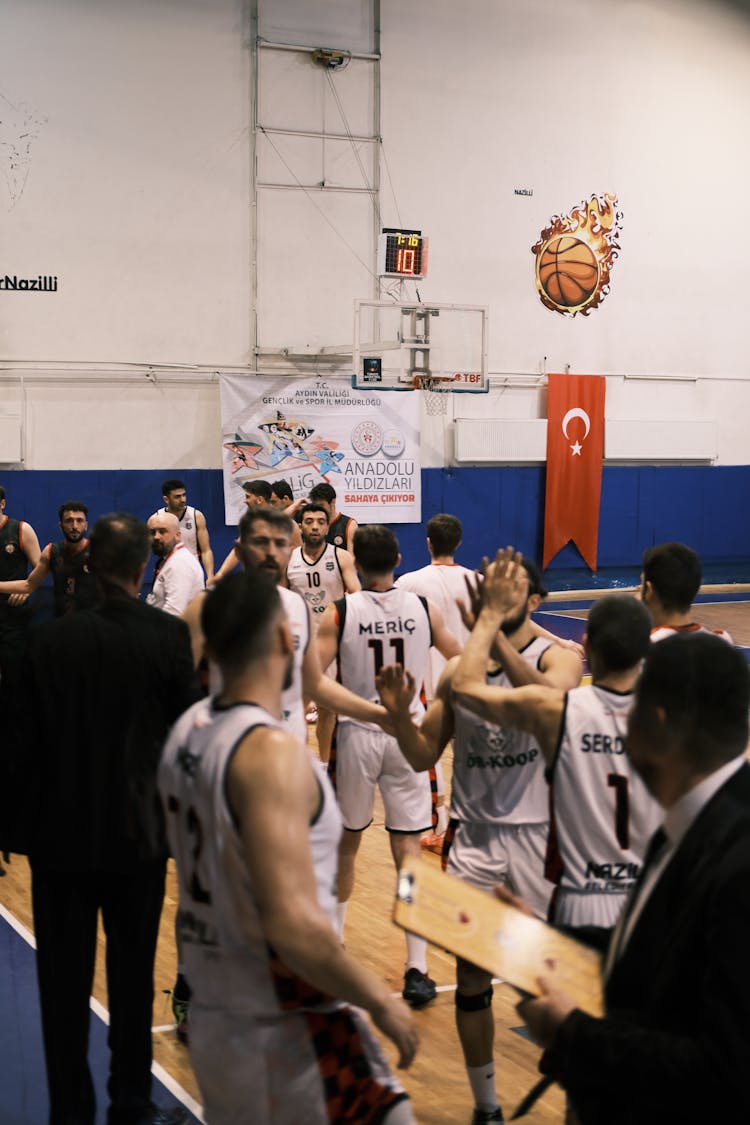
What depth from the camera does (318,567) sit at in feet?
32.9

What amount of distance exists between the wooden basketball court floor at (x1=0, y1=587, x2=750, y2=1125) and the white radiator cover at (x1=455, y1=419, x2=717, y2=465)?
Answer: 12110 millimetres

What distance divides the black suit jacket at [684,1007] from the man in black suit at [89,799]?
205 centimetres

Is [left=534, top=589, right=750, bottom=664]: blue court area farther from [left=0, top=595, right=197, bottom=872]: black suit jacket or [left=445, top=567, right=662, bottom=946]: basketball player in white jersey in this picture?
[left=0, top=595, right=197, bottom=872]: black suit jacket

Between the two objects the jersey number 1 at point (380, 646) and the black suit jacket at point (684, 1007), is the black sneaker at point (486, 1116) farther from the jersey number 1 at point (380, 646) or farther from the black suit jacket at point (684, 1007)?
the black suit jacket at point (684, 1007)

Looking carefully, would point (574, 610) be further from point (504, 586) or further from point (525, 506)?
point (504, 586)

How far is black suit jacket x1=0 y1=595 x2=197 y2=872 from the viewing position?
155 inches

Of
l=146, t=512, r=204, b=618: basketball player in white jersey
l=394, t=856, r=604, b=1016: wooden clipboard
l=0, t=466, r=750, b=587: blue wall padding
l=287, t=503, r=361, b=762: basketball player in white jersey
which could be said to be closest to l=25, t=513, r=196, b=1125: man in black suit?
l=394, t=856, r=604, b=1016: wooden clipboard

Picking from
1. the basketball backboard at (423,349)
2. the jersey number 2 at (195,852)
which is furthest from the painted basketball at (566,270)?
the jersey number 2 at (195,852)

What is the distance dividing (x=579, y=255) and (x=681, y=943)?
18.9 metres

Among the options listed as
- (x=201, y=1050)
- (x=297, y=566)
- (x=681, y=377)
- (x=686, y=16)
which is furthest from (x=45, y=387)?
(x=201, y=1050)

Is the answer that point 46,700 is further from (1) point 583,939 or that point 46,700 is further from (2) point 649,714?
(2) point 649,714

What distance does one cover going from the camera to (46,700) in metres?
3.94

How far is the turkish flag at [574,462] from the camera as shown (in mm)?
19766

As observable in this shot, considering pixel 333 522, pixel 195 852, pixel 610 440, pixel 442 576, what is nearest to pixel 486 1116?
pixel 195 852
